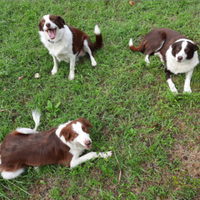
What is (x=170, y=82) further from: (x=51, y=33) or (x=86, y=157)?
(x=51, y=33)

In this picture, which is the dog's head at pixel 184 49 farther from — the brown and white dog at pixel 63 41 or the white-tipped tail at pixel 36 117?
the white-tipped tail at pixel 36 117

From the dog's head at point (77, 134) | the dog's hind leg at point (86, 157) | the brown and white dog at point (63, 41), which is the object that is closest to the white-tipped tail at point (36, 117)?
the dog's head at point (77, 134)

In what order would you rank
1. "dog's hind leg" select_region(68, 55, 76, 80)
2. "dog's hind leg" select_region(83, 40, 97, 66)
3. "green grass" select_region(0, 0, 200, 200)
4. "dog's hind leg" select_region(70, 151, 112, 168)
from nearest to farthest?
1. "green grass" select_region(0, 0, 200, 200)
2. "dog's hind leg" select_region(70, 151, 112, 168)
3. "dog's hind leg" select_region(68, 55, 76, 80)
4. "dog's hind leg" select_region(83, 40, 97, 66)

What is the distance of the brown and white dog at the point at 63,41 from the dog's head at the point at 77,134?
1.54 m

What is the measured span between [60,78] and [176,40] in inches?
93.4

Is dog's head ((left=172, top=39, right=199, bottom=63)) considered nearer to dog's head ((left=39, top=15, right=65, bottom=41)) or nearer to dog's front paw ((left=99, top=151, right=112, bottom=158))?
dog's front paw ((left=99, top=151, right=112, bottom=158))

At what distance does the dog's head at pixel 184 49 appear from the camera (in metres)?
3.02

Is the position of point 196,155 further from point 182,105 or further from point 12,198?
point 12,198

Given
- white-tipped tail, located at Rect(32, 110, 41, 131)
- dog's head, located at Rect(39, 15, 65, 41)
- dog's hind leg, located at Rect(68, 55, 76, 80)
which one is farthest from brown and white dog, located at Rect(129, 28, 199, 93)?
white-tipped tail, located at Rect(32, 110, 41, 131)

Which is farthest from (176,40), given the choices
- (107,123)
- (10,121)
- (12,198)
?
(12,198)

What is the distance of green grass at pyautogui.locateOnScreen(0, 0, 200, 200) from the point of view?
2.52 m

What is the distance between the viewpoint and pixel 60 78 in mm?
3779

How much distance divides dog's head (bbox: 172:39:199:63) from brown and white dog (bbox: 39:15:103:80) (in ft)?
5.22

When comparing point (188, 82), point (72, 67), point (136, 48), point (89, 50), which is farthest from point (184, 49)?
point (72, 67)
